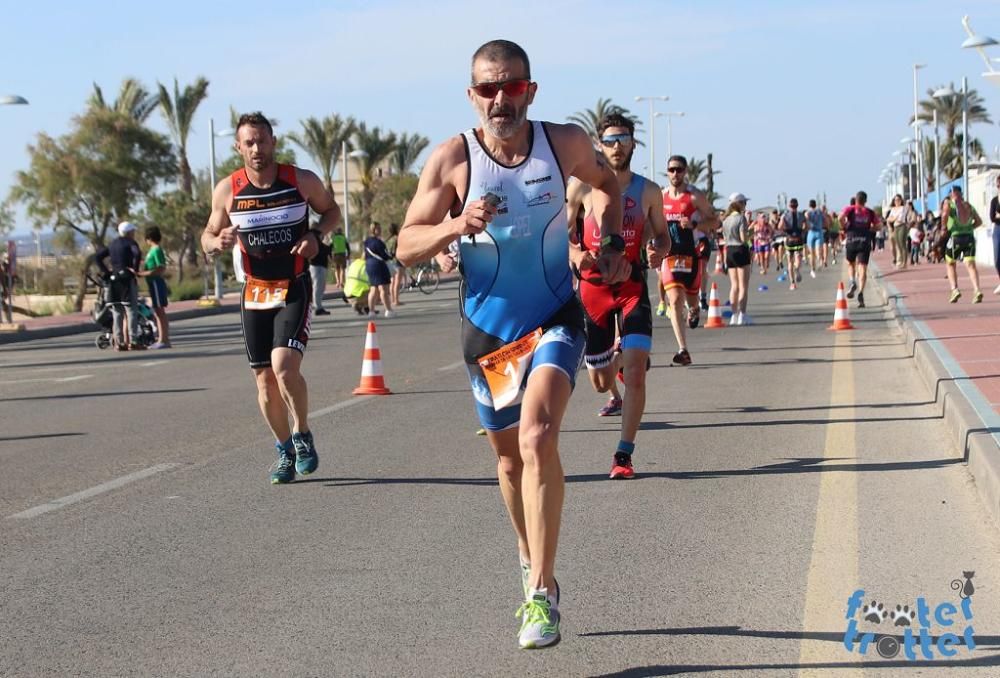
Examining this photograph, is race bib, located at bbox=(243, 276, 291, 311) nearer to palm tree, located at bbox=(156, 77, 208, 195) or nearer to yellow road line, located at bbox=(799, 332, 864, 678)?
yellow road line, located at bbox=(799, 332, 864, 678)

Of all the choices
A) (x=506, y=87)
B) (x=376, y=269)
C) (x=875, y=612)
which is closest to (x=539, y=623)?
(x=875, y=612)

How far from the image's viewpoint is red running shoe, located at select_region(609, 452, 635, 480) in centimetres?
850

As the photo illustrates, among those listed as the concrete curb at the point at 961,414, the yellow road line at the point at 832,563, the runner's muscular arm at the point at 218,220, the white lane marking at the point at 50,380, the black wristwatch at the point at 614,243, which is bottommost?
the white lane marking at the point at 50,380

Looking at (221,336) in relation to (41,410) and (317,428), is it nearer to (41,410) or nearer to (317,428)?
(41,410)

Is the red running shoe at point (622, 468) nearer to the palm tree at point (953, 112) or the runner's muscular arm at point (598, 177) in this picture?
the runner's muscular arm at point (598, 177)

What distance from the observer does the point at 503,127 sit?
16.8 ft

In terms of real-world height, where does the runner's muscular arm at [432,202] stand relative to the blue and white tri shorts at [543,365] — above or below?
above

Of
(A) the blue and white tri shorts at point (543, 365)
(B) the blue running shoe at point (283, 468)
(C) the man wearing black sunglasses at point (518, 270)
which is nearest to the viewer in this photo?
(C) the man wearing black sunglasses at point (518, 270)

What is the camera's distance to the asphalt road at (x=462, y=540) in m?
5.07

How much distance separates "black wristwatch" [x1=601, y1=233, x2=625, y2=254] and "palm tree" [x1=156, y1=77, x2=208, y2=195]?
48139 millimetres

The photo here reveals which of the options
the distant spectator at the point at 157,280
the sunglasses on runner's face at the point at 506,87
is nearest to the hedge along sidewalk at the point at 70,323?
the distant spectator at the point at 157,280

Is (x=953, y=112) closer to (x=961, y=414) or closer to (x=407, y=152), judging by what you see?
(x=407, y=152)

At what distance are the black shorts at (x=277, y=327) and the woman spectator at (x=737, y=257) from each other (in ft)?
41.4

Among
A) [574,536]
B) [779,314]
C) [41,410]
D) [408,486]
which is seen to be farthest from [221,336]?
[574,536]
